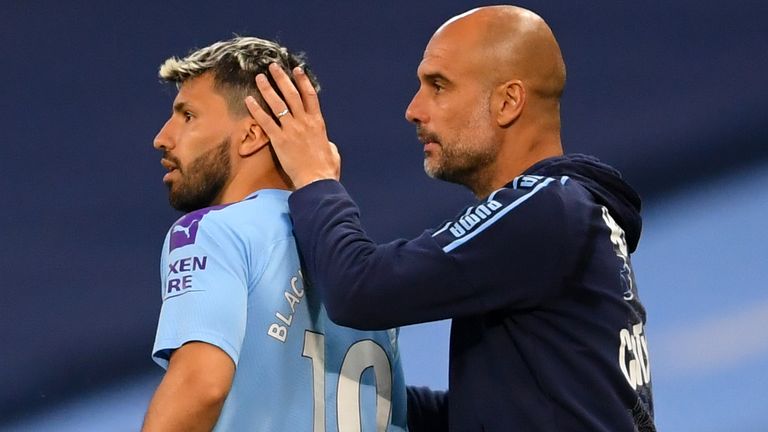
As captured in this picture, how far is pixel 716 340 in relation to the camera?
3.50 metres

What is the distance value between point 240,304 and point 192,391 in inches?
5.8

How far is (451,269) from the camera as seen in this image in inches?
69.6

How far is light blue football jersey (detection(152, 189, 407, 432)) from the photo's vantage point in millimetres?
1705

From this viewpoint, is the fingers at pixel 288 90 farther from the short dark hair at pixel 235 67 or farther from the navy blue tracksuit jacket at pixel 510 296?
the navy blue tracksuit jacket at pixel 510 296

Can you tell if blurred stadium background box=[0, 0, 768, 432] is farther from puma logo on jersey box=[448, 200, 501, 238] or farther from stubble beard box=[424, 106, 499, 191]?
puma logo on jersey box=[448, 200, 501, 238]

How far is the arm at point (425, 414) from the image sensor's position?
2.16 meters

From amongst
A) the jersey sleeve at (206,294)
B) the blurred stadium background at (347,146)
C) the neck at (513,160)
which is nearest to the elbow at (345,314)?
the jersey sleeve at (206,294)

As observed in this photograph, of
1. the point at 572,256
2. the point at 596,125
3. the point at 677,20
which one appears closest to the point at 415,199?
the point at 596,125

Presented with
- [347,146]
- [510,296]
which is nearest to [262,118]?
[510,296]

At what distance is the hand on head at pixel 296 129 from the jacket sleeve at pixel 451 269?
14 centimetres

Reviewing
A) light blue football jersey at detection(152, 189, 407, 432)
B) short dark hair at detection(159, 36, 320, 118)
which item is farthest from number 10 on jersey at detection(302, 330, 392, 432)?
short dark hair at detection(159, 36, 320, 118)

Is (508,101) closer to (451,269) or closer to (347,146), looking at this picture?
(451,269)

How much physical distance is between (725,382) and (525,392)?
1840 mm

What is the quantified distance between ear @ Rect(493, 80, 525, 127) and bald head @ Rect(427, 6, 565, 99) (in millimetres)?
12
